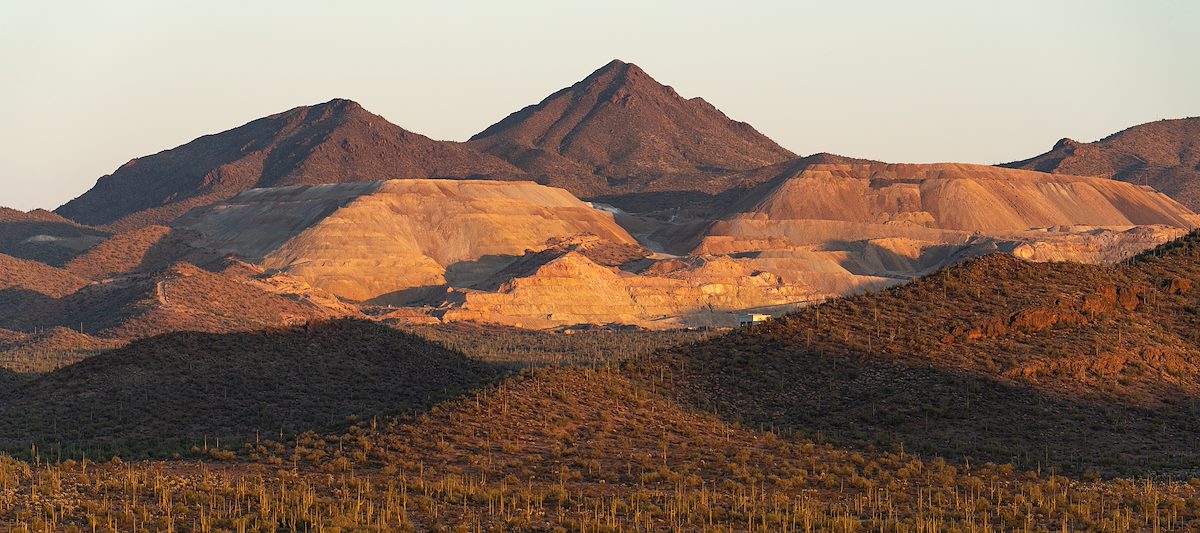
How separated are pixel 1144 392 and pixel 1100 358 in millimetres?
1798

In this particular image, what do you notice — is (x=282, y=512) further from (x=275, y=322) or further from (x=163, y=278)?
(x=163, y=278)

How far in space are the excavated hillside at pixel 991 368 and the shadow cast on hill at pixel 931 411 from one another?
0.19 feet

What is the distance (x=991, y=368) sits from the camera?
52.5 metres

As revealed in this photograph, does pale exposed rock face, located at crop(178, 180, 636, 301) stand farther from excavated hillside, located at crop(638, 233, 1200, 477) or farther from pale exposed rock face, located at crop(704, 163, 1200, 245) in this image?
excavated hillside, located at crop(638, 233, 1200, 477)

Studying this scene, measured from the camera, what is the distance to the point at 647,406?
1991 inches

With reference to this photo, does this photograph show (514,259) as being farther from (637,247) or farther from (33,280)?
(33,280)

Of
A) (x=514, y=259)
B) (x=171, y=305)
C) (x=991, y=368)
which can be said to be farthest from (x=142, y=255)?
(x=991, y=368)

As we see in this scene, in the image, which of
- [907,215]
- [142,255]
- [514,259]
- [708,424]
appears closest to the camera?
[708,424]

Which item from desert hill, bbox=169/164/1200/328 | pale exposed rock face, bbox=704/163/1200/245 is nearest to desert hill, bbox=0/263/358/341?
desert hill, bbox=169/164/1200/328

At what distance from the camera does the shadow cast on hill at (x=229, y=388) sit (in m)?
51.6

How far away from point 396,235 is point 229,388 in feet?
386

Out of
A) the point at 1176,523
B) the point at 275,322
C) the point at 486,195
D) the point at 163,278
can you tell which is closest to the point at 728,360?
the point at 1176,523

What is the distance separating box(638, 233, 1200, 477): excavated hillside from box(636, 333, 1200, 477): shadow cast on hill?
58 millimetres

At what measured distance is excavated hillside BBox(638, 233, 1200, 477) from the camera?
1881 inches
